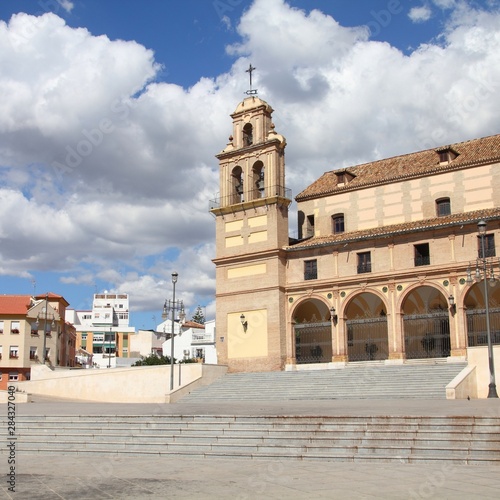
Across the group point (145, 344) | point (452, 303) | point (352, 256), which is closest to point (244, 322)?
point (352, 256)

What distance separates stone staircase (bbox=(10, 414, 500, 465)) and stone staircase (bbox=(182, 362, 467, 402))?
13433 mm

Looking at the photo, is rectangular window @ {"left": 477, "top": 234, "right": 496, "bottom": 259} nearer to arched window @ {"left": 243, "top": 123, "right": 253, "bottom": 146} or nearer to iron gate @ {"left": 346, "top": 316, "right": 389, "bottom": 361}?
iron gate @ {"left": 346, "top": 316, "right": 389, "bottom": 361}

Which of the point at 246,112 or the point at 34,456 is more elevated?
the point at 246,112

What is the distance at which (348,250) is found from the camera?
37656mm

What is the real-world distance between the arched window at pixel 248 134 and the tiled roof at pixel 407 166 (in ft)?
15.5

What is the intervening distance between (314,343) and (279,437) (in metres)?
24.5

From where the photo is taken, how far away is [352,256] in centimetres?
3750

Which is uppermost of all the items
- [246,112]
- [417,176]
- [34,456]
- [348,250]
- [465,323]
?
[246,112]

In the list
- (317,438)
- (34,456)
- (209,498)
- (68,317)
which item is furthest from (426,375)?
(68,317)

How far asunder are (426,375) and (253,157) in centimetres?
1777

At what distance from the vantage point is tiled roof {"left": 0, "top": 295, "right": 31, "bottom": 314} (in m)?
62.6

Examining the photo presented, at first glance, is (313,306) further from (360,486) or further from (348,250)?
(360,486)

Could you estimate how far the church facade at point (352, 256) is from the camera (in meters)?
34.6

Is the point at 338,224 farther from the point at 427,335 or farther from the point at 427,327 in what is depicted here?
the point at 427,335
